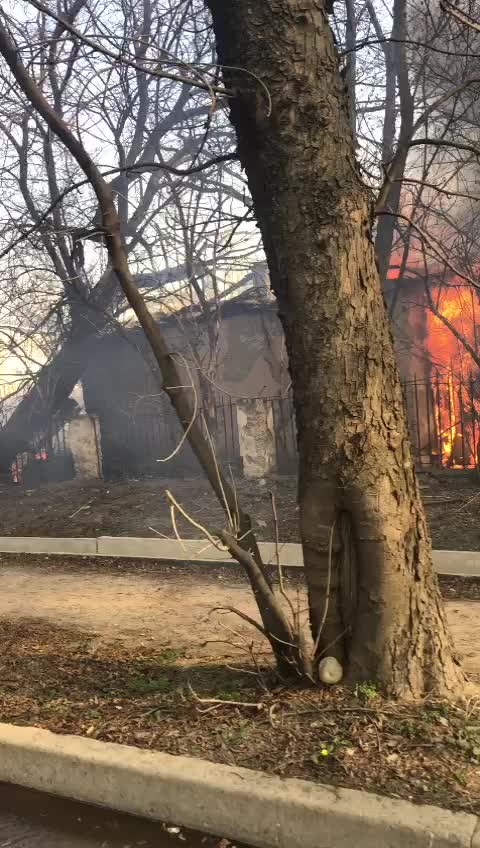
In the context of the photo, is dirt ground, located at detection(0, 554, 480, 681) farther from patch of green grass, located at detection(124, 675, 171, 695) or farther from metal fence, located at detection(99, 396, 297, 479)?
metal fence, located at detection(99, 396, 297, 479)

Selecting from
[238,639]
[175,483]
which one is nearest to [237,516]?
[238,639]

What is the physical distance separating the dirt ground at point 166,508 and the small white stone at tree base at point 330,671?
4.57 metres

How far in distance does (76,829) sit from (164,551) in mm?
5381

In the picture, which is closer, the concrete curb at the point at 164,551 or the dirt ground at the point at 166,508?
the concrete curb at the point at 164,551

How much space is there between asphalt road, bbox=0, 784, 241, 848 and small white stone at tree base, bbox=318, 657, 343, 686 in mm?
941

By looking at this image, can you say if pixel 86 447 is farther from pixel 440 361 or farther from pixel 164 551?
pixel 440 361

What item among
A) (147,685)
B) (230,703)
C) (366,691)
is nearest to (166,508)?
(147,685)

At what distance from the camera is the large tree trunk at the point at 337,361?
336cm

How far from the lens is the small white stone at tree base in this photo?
3.50m

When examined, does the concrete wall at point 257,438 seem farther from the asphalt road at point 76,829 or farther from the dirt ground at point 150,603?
the asphalt road at point 76,829

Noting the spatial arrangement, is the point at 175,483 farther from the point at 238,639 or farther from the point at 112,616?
the point at 238,639


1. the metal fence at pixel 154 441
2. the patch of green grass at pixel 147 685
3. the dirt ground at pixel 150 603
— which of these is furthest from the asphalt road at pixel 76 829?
the metal fence at pixel 154 441

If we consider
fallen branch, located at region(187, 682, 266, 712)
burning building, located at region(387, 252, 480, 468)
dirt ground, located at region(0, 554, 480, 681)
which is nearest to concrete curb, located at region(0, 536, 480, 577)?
dirt ground, located at region(0, 554, 480, 681)

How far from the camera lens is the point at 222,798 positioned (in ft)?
9.25
